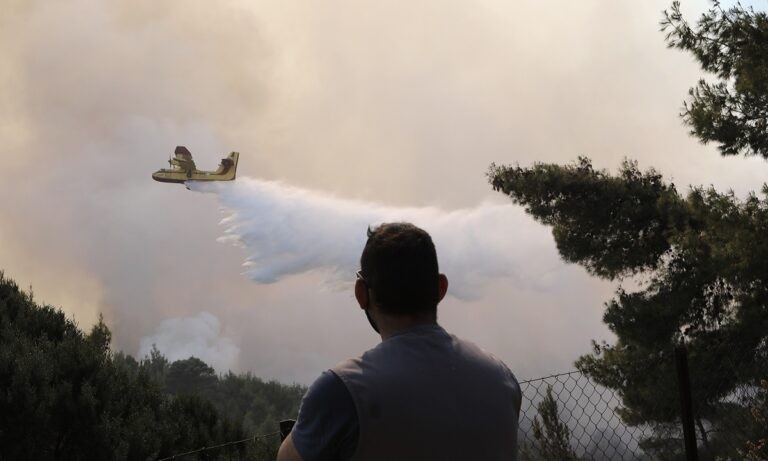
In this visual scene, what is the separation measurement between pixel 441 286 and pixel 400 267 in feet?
0.68

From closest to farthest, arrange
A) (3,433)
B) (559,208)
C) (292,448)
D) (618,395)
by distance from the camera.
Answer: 1. (292,448)
2. (3,433)
3. (618,395)
4. (559,208)

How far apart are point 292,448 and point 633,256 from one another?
19122mm

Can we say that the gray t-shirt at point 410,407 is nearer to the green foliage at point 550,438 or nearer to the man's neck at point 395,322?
the man's neck at point 395,322

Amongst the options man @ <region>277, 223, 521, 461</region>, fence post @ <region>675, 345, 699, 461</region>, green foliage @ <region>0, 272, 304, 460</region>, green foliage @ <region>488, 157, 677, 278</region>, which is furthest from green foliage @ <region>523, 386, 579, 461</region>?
green foliage @ <region>488, 157, 677, 278</region>

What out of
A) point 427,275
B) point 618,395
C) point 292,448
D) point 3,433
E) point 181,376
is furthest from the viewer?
point 181,376

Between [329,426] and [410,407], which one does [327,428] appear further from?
[410,407]

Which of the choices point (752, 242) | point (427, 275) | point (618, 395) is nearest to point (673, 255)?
point (618, 395)

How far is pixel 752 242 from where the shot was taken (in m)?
15.0

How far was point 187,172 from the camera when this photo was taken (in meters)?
52.7

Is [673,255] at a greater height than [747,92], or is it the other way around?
[747,92]

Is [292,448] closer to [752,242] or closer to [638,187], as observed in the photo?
[752,242]

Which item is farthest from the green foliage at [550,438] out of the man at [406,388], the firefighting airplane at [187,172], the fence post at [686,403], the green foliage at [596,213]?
the firefighting airplane at [187,172]

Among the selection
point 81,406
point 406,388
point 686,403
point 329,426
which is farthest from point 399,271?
point 81,406

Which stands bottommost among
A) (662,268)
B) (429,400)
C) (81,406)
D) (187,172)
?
(429,400)
